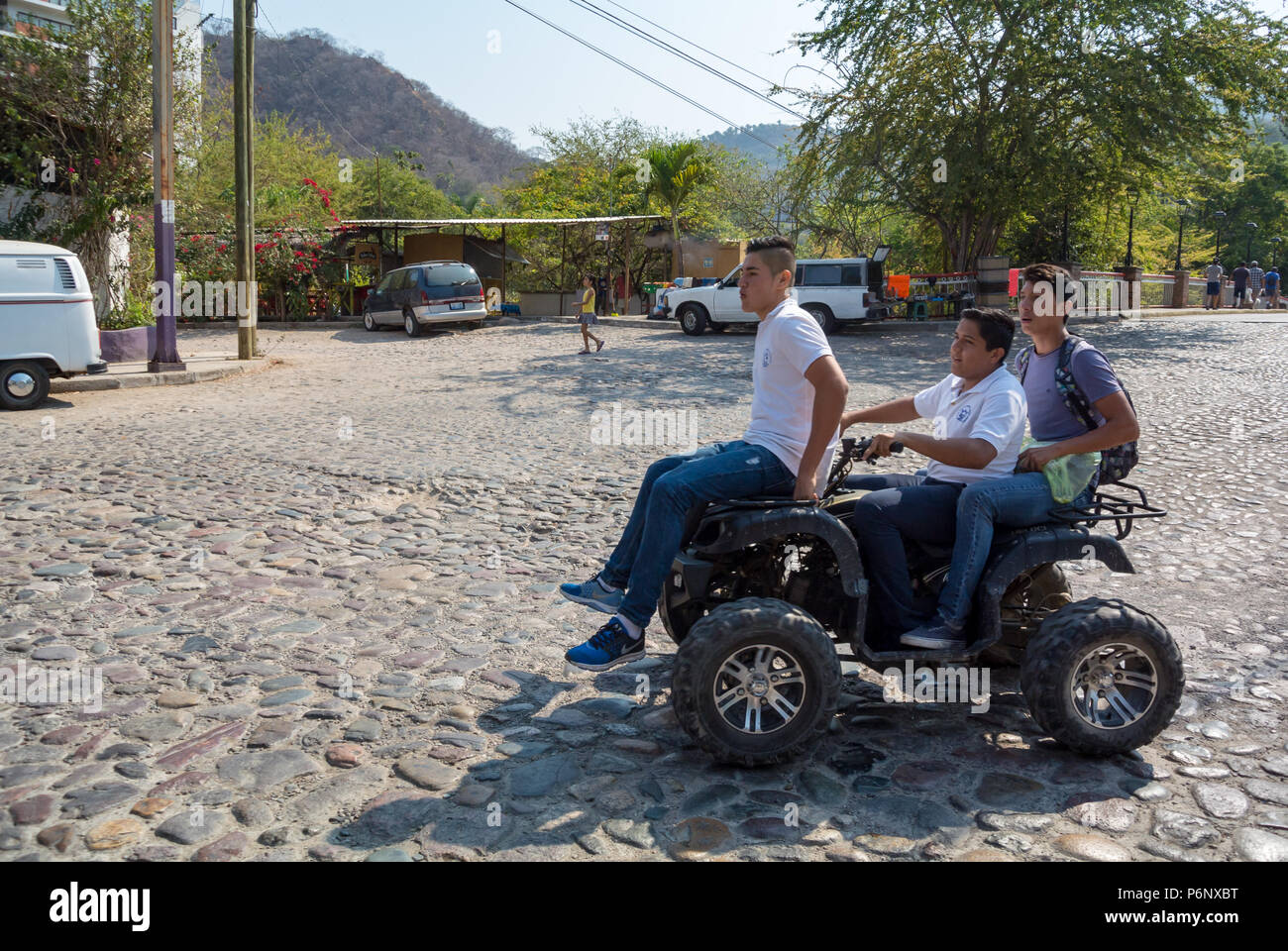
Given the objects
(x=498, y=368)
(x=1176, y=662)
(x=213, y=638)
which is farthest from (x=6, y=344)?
(x=1176, y=662)

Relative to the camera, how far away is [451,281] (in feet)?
88.3

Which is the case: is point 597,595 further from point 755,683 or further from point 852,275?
point 852,275

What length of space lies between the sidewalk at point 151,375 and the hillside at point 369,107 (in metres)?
106

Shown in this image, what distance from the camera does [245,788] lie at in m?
3.76

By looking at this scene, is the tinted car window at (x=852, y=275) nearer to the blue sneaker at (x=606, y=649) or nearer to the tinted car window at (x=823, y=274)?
the tinted car window at (x=823, y=274)

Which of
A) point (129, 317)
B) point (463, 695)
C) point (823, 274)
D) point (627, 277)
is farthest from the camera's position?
point (627, 277)

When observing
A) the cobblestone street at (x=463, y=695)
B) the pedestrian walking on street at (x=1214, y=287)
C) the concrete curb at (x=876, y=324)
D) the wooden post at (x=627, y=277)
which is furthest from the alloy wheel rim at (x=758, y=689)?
the pedestrian walking on street at (x=1214, y=287)

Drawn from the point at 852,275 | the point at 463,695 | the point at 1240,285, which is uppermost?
the point at 1240,285

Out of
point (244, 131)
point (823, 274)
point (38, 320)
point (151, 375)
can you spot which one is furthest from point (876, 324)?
point (38, 320)

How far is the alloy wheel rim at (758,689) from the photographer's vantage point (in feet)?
12.7

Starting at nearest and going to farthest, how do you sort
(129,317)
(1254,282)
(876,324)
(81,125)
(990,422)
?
(990,422) → (81,125) → (129,317) → (876,324) → (1254,282)

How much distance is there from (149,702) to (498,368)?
14348 mm

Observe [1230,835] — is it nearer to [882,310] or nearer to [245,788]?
[245,788]

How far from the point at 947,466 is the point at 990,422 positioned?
0.88 ft
